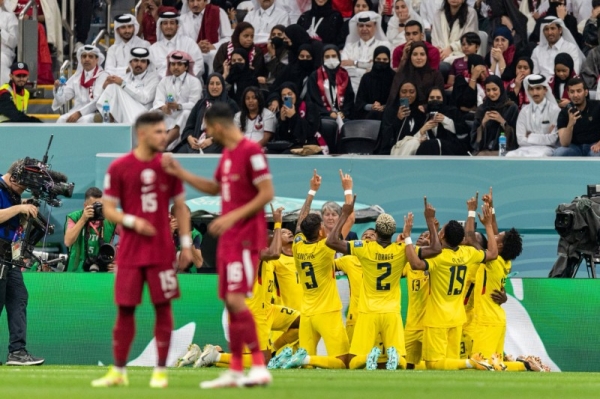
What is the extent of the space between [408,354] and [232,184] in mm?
6220

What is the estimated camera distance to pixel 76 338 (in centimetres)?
1452

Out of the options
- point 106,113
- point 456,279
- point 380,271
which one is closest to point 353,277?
point 380,271

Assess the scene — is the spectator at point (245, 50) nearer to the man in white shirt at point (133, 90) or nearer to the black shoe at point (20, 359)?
the man in white shirt at point (133, 90)

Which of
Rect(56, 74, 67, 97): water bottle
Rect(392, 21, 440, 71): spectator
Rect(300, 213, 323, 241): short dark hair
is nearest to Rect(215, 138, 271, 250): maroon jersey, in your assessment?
Rect(300, 213, 323, 241): short dark hair

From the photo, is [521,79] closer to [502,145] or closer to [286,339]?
[502,145]

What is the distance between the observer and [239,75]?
62.8 feet

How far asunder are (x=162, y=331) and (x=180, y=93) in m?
10.8

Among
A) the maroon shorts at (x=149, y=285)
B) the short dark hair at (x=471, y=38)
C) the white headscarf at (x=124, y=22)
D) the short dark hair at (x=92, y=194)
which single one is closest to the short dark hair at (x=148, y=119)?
the maroon shorts at (x=149, y=285)

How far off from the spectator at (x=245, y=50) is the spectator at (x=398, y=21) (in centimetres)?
224

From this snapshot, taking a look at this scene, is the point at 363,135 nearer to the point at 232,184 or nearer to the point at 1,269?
the point at 1,269

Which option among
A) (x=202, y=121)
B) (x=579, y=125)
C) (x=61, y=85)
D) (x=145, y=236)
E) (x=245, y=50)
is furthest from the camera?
(x=61, y=85)

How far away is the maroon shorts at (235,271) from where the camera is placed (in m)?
8.45

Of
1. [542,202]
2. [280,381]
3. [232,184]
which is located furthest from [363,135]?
[232,184]

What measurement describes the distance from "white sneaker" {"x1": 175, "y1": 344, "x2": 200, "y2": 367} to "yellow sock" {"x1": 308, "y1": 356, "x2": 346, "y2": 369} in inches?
52.6
